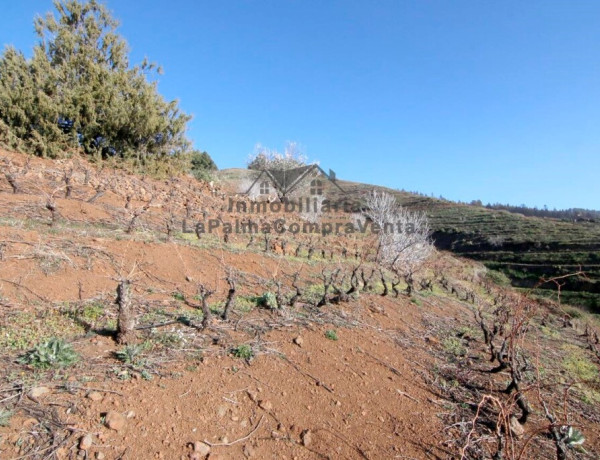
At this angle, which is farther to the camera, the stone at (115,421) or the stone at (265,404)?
the stone at (265,404)

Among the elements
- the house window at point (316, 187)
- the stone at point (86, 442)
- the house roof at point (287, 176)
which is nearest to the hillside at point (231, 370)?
the stone at point (86, 442)

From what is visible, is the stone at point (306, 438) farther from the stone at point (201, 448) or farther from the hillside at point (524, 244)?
the hillside at point (524, 244)

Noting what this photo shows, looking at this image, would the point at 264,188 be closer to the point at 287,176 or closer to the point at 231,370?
the point at 287,176

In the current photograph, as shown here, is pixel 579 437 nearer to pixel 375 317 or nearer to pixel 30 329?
pixel 375 317

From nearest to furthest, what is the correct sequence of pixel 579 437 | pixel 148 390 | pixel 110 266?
pixel 148 390 → pixel 579 437 → pixel 110 266

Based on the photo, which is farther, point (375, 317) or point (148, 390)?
point (375, 317)

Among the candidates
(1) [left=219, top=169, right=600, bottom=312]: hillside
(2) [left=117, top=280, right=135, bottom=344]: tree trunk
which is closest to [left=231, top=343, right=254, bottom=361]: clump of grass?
(2) [left=117, top=280, right=135, bottom=344]: tree trunk

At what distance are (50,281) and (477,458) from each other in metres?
4.50

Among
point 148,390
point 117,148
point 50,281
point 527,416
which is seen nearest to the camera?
point 148,390

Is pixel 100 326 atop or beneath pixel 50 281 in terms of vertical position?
beneath

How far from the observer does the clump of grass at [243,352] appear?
2.95 meters

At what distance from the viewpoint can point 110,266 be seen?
440cm

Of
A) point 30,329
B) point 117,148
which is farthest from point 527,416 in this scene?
point 117,148

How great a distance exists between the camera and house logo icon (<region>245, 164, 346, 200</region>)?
67.2 ft
